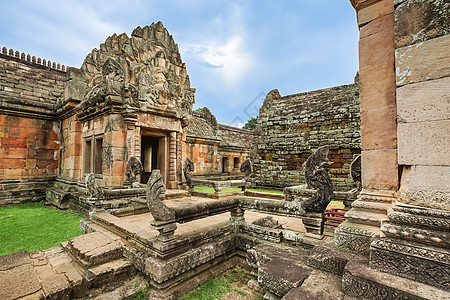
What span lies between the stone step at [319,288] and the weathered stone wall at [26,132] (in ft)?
36.5

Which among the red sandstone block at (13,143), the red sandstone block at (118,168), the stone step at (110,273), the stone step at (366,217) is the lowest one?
the stone step at (110,273)

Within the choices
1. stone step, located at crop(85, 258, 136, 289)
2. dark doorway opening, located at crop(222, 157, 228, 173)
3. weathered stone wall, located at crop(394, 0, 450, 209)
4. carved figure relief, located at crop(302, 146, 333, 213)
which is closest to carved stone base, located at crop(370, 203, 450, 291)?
weathered stone wall, located at crop(394, 0, 450, 209)

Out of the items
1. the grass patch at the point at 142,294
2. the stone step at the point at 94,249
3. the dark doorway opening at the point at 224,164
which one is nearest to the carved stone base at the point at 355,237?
the grass patch at the point at 142,294

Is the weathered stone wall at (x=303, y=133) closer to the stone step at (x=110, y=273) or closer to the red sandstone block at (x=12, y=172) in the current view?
the stone step at (x=110, y=273)

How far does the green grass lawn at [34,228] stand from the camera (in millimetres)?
4438

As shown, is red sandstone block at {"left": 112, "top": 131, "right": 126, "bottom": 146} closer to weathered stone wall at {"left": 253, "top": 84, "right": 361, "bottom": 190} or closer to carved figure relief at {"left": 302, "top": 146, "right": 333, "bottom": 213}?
carved figure relief at {"left": 302, "top": 146, "right": 333, "bottom": 213}

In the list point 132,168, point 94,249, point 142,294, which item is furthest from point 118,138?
point 142,294

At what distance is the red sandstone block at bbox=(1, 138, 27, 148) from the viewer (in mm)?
8672

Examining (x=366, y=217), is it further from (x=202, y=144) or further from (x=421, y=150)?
(x=202, y=144)

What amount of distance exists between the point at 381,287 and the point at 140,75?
8029 millimetres

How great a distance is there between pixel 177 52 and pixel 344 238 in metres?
8.77

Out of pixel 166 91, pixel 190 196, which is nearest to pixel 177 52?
pixel 166 91

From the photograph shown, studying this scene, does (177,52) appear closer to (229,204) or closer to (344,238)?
(229,204)

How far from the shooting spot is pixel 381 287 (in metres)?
1.77
